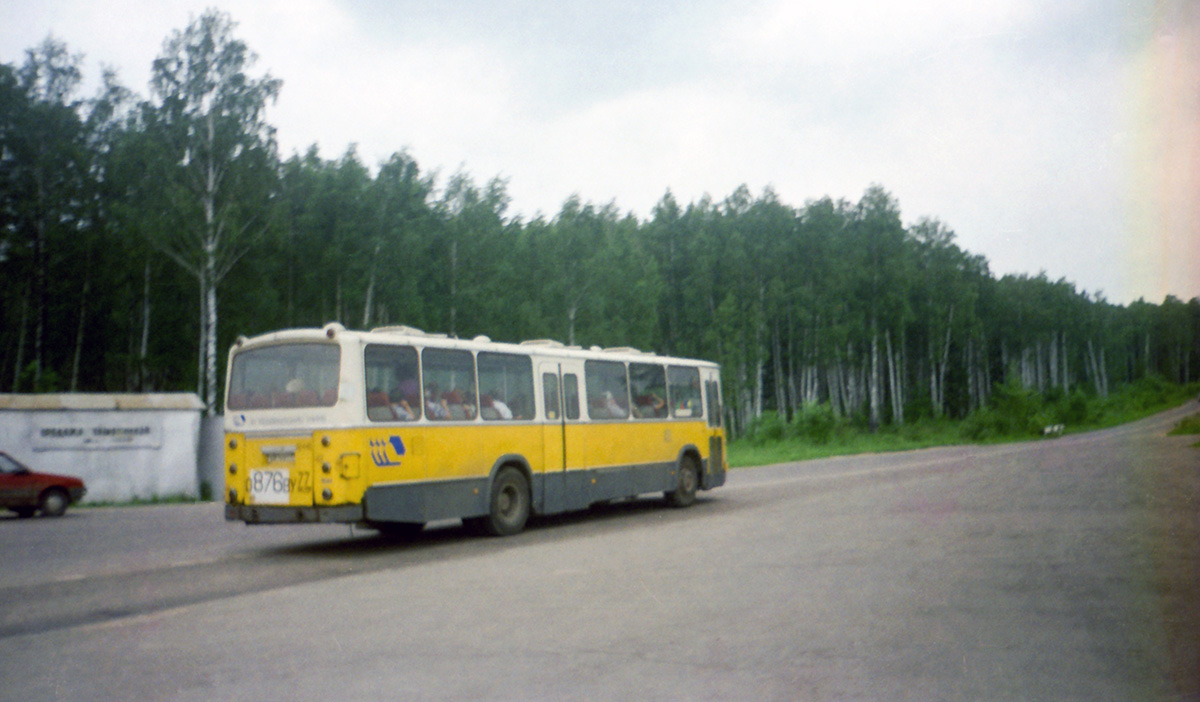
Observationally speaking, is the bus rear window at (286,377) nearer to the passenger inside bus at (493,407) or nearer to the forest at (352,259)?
the passenger inside bus at (493,407)

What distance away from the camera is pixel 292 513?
12.0m

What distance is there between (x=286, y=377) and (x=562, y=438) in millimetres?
4604

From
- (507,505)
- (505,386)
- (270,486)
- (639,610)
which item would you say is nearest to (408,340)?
(505,386)

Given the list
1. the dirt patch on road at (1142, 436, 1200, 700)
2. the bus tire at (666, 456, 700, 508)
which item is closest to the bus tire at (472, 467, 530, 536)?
the bus tire at (666, 456, 700, 508)

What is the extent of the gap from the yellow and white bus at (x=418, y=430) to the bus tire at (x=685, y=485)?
57.0 inches

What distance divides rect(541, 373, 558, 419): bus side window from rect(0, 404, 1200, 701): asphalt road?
5.85 feet

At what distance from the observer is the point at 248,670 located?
6.29 metres

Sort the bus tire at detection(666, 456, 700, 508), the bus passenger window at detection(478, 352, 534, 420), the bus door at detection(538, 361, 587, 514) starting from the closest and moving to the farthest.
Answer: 1. the bus passenger window at detection(478, 352, 534, 420)
2. the bus door at detection(538, 361, 587, 514)
3. the bus tire at detection(666, 456, 700, 508)

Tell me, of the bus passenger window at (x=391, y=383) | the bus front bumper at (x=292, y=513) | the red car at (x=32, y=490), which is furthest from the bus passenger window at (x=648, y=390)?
the red car at (x=32, y=490)

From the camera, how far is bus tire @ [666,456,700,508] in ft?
60.7

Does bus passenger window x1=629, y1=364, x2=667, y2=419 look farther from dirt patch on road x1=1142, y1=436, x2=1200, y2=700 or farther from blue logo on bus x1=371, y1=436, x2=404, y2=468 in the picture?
dirt patch on road x1=1142, y1=436, x2=1200, y2=700

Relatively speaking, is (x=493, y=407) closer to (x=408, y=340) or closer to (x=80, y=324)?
(x=408, y=340)

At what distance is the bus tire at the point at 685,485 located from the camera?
18.5 meters

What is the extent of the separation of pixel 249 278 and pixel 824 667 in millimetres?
39373
